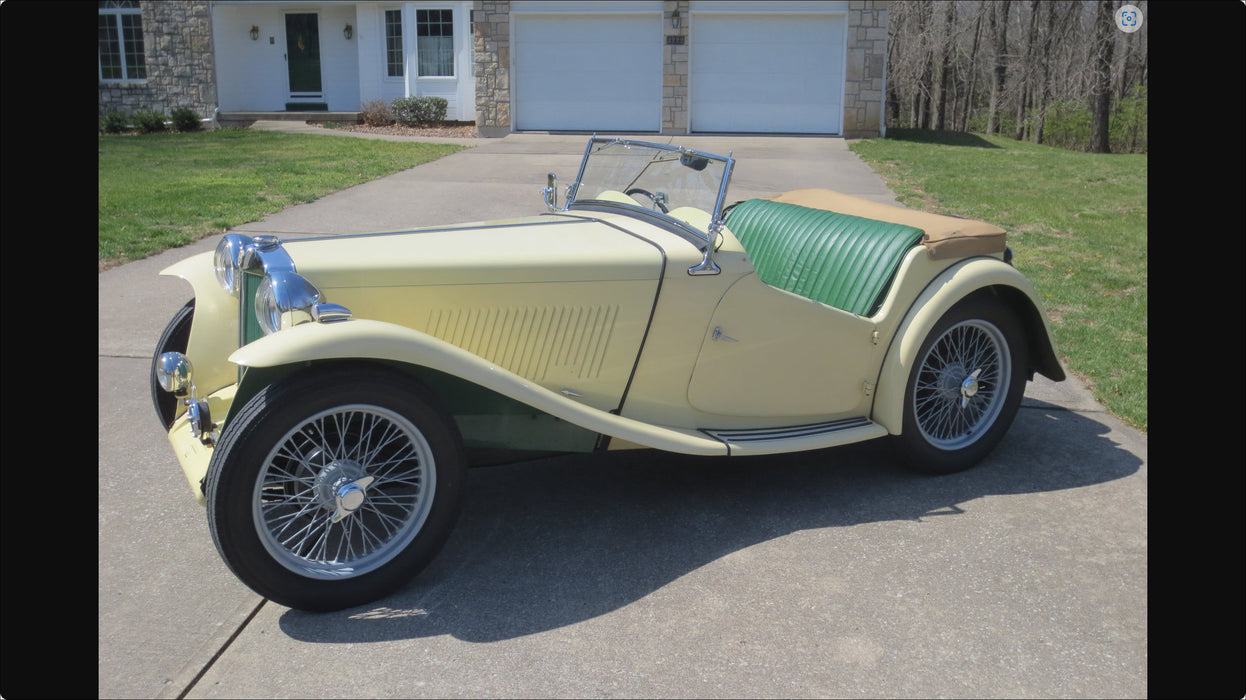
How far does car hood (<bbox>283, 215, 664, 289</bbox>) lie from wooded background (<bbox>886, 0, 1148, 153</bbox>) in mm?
24618

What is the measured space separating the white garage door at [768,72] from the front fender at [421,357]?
16.9m

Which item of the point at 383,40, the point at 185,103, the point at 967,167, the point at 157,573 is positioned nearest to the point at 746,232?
the point at 157,573

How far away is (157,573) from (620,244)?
6.75ft

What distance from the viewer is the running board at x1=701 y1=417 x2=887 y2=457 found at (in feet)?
12.5

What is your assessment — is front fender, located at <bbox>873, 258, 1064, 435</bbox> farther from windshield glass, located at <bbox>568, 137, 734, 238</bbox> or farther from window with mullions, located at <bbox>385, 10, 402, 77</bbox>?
window with mullions, located at <bbox>385, 10, 402, 77</bbox>

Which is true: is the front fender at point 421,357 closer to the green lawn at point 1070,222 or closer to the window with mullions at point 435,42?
the green lawn at point 1070,222

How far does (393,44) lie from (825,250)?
20.1 m

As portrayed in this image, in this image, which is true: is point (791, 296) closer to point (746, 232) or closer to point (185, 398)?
point (746, 232)

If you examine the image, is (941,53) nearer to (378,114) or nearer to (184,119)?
(378,114)

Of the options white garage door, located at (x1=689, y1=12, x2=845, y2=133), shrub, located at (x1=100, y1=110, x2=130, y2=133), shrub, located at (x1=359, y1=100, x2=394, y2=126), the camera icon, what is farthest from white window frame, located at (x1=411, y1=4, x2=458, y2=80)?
the camera icon

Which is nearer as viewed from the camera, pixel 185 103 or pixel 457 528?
pixel 457 528

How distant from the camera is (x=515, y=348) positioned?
3547 mm

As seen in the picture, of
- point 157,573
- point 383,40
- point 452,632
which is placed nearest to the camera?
point 452,632

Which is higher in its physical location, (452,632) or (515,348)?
(515,348)
